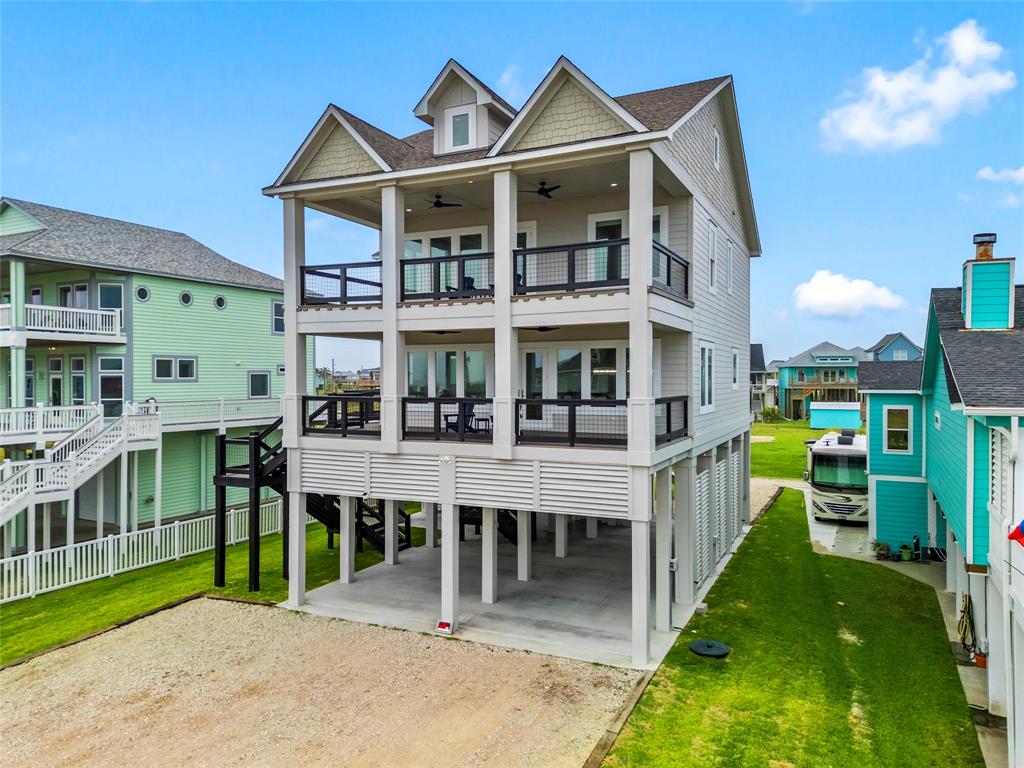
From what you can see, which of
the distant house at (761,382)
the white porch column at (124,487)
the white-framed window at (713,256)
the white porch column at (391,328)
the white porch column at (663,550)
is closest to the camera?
the white porch column at (663,550)

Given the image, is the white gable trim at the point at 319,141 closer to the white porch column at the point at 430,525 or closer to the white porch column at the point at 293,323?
the white porch column at the point at 293,323

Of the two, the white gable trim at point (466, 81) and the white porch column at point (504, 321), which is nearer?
the white porch column at point (504, 321)

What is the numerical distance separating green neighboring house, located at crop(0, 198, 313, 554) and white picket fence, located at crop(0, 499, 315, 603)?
1601 millimetres

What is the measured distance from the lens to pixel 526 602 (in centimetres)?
1417

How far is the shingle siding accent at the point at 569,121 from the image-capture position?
37.3ft

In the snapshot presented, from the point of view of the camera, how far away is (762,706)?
9516 millimetres

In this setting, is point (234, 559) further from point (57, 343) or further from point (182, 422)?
point (57, 343)

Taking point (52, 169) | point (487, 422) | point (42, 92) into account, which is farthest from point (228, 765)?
point (52, 169)

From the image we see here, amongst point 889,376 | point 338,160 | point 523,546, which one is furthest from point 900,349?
point 338,160

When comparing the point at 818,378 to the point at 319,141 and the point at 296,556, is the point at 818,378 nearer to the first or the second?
the point at 319,141

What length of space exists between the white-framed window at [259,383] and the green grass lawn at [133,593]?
977cm

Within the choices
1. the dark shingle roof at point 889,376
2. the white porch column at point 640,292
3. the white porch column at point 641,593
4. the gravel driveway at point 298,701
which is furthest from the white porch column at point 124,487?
the dark shingle roof at point 889,376

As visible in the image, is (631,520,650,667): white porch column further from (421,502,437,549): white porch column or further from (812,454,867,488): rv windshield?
(812,454,867,488): rv windshield

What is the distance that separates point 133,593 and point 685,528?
13213mm
